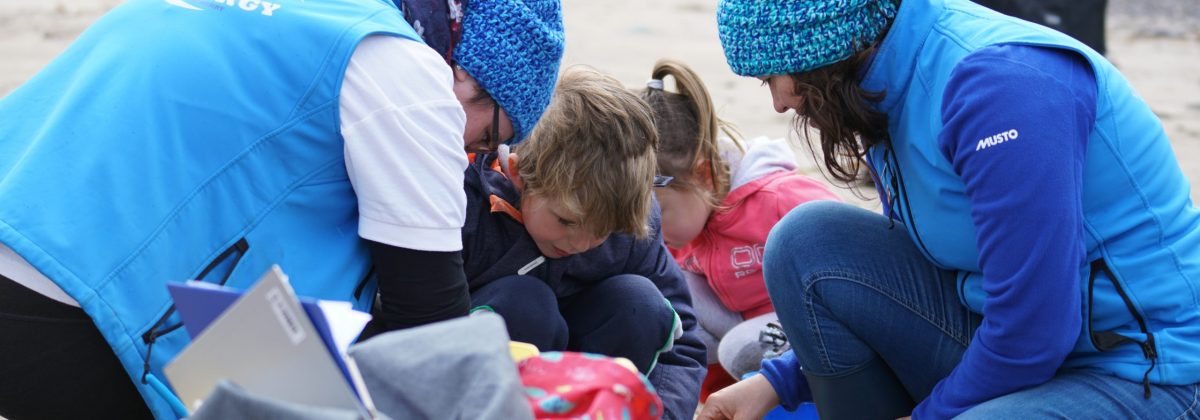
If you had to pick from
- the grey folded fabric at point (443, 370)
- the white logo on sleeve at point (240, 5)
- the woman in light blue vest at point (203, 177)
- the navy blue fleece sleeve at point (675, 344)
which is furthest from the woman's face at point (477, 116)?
the navy blue fleece sleeve at point (675, 344)

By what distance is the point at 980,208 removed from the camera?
1808 mm

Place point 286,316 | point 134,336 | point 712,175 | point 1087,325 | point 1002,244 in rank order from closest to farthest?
1. point 286,316
2. point 134,336
3. point 1002,244
4. point 1087,325
5. point 712,175

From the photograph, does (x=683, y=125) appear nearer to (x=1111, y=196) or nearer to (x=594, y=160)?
(x=594, y=160)

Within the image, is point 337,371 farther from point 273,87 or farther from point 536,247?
point 536,247

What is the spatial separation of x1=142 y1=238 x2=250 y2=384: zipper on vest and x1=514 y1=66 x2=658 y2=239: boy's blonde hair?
0.74 metres

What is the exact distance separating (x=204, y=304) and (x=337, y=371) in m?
0.18

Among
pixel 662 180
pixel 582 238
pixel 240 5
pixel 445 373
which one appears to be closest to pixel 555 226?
pixel 582 238

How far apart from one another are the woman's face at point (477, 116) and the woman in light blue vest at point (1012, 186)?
391 mm

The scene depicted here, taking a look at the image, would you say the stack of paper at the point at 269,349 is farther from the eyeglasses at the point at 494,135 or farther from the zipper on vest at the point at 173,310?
the eyeglasses at the point at 494,135

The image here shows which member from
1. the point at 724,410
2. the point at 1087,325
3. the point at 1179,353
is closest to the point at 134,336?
the point at 724,410

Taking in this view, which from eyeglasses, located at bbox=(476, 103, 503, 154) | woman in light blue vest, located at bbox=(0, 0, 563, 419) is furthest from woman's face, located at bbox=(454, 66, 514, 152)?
woman in light blue vest, located at bbox=(0, 0, 563, 419)

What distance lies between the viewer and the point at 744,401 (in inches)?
92.0

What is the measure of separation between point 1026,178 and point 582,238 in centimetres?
91

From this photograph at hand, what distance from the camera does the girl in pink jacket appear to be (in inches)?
114
